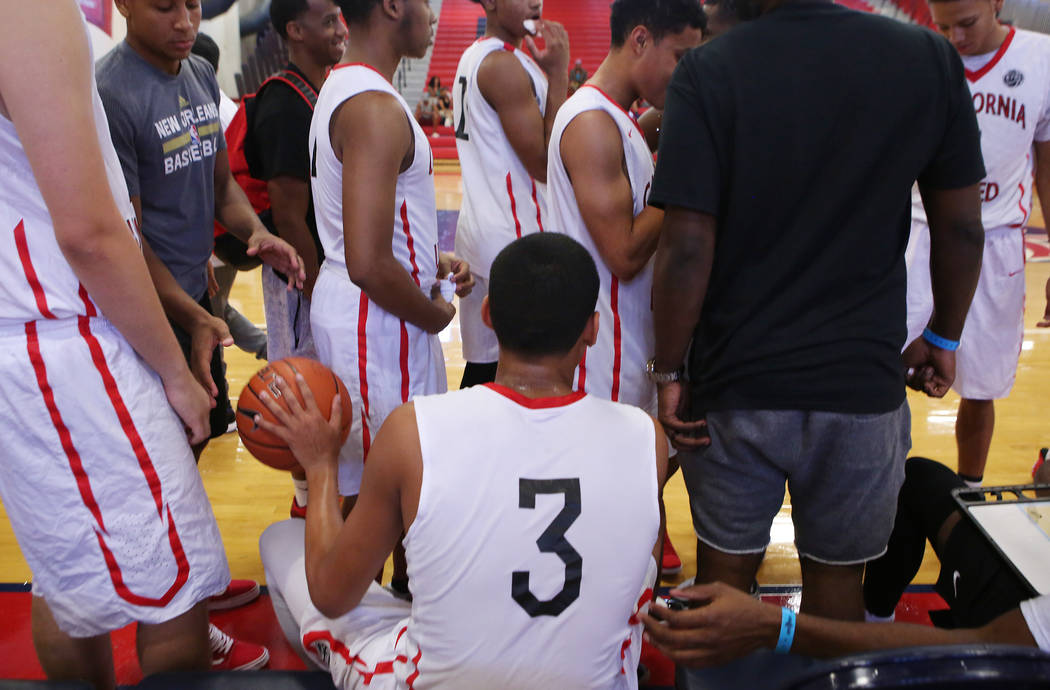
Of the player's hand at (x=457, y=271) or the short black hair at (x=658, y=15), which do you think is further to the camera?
the player's hand at (x=457, y=271)

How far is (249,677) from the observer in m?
1.84

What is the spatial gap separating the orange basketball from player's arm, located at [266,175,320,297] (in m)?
1.02

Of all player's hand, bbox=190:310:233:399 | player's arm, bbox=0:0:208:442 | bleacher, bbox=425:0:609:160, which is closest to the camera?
player's arm, bbox=0:0:208:442

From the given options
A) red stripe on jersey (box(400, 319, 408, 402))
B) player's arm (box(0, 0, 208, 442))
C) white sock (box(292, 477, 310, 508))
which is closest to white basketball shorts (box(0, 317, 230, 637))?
player's arm (box(0, 0, 208, 442))

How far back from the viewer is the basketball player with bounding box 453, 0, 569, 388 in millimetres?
3172

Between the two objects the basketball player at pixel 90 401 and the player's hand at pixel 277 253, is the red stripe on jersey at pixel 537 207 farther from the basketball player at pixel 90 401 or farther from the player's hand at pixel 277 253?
the basketball player at pixel 90 401

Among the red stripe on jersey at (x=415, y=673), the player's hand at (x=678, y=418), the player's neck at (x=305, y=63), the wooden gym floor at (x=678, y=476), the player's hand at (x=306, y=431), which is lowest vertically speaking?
the wooden gym floor at (x=678, y=476)

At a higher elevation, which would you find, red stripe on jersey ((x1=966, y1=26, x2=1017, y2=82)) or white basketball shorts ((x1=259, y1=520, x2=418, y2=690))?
red stripe on jersey ((x1=966, y1=26, x2=1017, y2=82))

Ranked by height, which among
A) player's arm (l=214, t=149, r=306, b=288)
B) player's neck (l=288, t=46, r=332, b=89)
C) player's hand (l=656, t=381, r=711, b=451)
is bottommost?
player's hand (l=656, t=381, r=711, b=451)

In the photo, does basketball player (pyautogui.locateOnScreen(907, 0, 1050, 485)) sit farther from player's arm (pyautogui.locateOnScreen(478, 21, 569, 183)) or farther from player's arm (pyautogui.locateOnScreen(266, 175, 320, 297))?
player's arm (pyautogui.locateOnScreen(266, 175, 320, 297))

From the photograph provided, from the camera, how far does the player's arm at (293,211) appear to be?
9.91 feet

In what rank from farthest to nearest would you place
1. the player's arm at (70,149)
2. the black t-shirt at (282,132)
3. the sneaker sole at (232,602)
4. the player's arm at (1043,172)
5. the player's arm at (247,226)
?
the player's arm at (1043,172) → the black t-shirt at (282,132) → the sneaker sole at (232,602) → the player's arm at (247,226) → the player's arm at (70,149)

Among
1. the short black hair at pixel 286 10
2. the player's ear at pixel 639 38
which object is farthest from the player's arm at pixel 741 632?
the short black hair at pixel 286 10

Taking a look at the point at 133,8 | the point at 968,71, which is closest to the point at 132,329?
the point at 133,8
